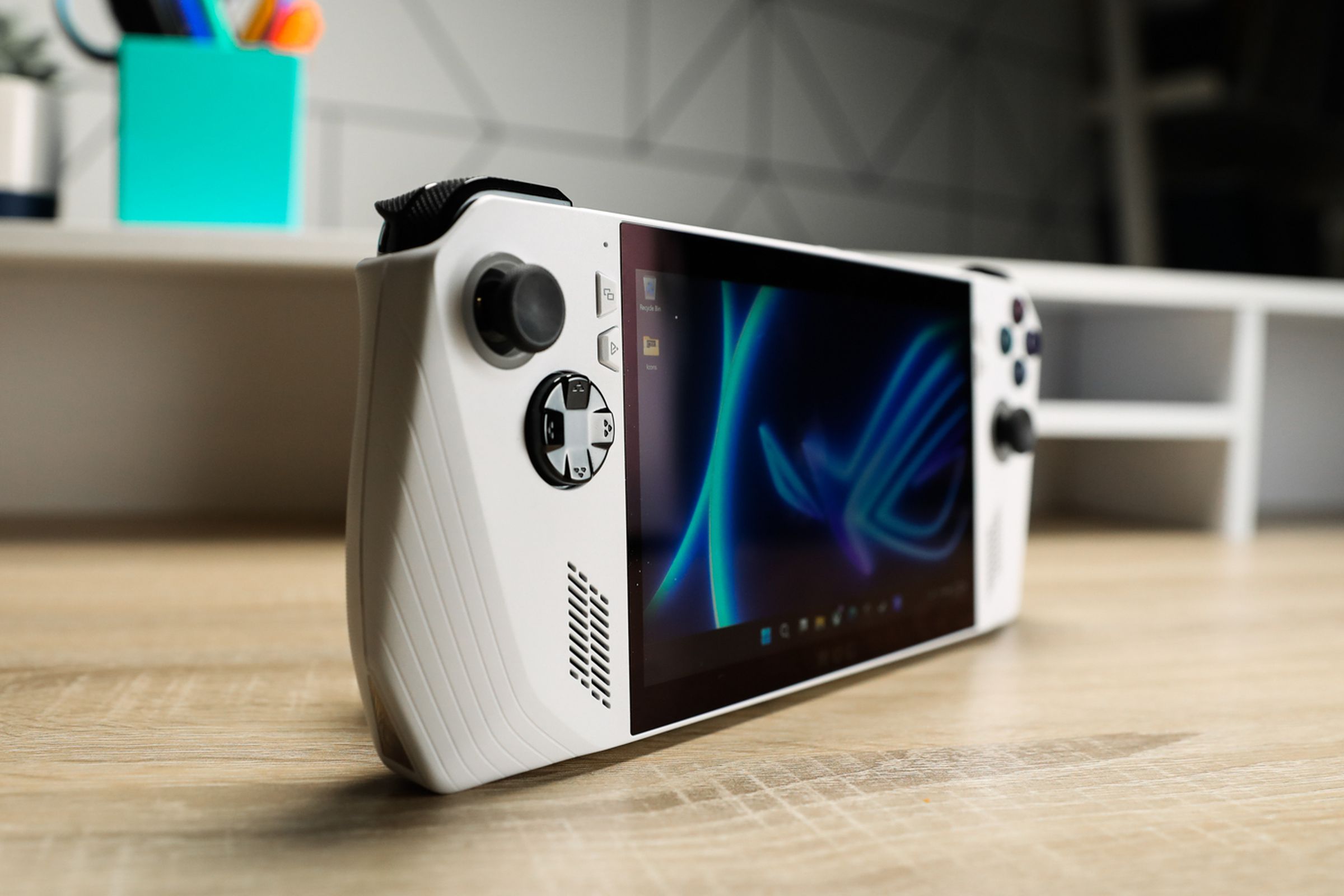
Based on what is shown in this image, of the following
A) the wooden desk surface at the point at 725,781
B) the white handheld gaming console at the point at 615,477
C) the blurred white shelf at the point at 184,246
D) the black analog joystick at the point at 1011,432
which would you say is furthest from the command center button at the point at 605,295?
the blurred white shelf at the point at 184,246

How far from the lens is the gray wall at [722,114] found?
1.01m

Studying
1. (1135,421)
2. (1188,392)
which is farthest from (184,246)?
(1188,392)

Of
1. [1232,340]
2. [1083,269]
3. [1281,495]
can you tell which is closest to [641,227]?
[1083,269]

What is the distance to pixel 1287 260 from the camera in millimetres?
1363

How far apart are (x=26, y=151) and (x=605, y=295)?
703 mm

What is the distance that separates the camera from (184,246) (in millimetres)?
749

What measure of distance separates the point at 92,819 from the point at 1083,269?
92 cm

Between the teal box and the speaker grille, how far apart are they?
0.60m

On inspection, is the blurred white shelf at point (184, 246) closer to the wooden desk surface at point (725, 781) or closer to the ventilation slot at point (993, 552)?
the wooden desk surface at point (725, 781)

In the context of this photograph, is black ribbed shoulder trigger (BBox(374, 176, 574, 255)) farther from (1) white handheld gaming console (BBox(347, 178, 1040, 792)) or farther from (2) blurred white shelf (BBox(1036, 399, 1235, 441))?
(2) blurred white shelf (BBox(1036, 399, 1235, 441))

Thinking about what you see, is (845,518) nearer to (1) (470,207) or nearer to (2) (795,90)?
(1) (470,207)

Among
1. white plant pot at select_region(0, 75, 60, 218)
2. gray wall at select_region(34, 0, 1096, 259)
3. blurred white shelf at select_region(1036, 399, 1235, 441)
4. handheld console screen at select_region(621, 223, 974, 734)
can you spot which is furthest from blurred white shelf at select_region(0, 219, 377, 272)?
blurred white shelf at select_region(1036, 399, 1235, 441)

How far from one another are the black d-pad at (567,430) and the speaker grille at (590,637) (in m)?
0.03

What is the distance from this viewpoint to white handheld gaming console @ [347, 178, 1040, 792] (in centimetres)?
30
